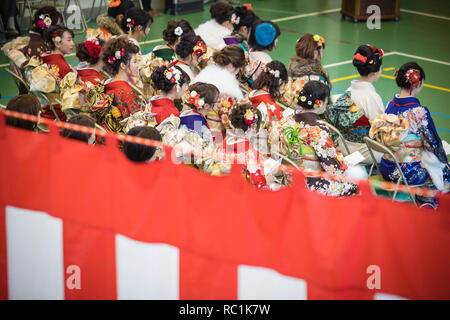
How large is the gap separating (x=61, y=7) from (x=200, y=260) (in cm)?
793

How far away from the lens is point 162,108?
445 centimetres

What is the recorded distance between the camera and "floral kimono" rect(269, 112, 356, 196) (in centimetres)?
408

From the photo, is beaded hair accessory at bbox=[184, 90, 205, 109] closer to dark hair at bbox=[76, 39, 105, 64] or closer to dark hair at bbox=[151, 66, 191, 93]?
dark hair at bbox=[151, 66, 191, 93]

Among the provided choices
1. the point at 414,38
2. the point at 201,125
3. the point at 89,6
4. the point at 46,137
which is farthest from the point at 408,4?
the point at 46,137

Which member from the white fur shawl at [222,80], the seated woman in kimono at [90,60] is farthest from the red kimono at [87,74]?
the white fur shawl at [222,80]

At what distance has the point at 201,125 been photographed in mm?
4242

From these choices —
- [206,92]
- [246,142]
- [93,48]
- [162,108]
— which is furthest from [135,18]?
[246,142]

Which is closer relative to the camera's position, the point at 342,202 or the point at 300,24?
the point at 342,202

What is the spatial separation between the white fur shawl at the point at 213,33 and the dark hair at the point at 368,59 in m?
1.84

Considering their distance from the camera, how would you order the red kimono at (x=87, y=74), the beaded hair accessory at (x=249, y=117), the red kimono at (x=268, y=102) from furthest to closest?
the red kimono at (x=87, y=74)
the red kimono at (x=268, y=102)
the beaded hair accessory at (x=249, y=117)

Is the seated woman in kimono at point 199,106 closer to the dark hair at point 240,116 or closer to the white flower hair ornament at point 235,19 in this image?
the dark hair at point 240,116

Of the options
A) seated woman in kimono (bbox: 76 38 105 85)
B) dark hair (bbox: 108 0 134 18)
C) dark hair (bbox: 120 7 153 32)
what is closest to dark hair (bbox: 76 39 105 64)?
seated woman in kimono (bbox: 76 38 105 85)

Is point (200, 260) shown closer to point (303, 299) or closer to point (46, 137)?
point (303, 299)

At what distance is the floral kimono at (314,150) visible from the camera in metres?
4.08
